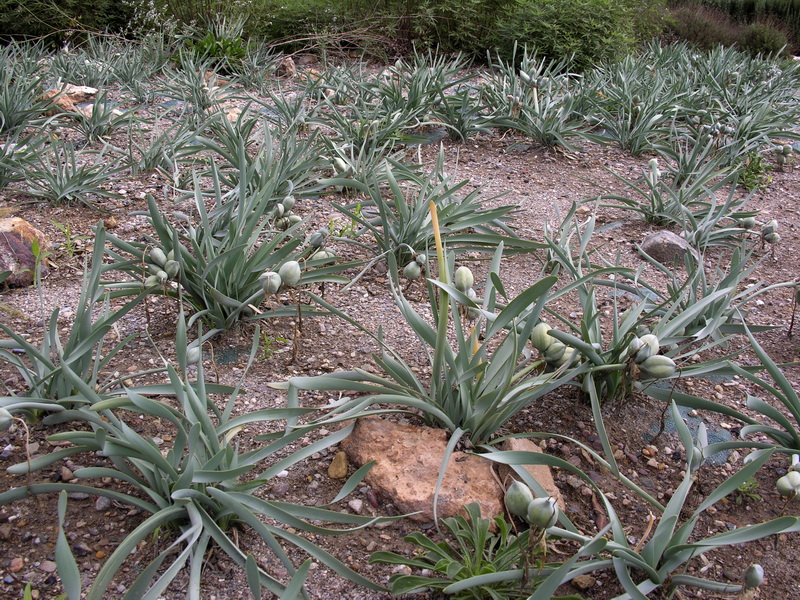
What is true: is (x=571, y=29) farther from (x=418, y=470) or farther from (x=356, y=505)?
(x=356, y=505)

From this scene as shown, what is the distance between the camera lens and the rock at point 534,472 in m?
1.64

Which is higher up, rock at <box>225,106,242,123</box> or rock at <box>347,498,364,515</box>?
rock at <box>225,106,242,123</box>

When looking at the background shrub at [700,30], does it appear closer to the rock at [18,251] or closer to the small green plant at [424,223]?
the small green plant at [424,223]

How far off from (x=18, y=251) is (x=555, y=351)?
6.93ft

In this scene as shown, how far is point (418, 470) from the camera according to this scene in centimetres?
167

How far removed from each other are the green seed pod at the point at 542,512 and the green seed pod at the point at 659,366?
0.58 metres

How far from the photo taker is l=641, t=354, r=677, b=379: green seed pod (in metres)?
1.59

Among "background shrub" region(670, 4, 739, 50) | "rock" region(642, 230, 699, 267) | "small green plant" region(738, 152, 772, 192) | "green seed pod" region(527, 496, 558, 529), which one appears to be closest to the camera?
"green seed pod" region(527, 496, 558, 529)

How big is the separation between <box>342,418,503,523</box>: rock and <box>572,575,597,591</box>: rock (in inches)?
9.1

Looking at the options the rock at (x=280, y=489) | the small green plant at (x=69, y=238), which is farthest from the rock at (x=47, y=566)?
the small green plant at (x=69, y=238)

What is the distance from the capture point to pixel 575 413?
1980 mm

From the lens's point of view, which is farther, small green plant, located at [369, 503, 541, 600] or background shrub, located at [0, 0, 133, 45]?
background shrub, located at [0, 0, 133, 45]

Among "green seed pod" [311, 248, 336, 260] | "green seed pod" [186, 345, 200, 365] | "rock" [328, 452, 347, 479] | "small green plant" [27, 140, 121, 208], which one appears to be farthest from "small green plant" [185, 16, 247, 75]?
"rock" [328, 452, 347, 479]

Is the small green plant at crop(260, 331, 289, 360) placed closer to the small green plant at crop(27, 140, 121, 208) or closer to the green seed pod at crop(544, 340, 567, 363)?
the green seed pod at crop(544, 340, 567, 363)
